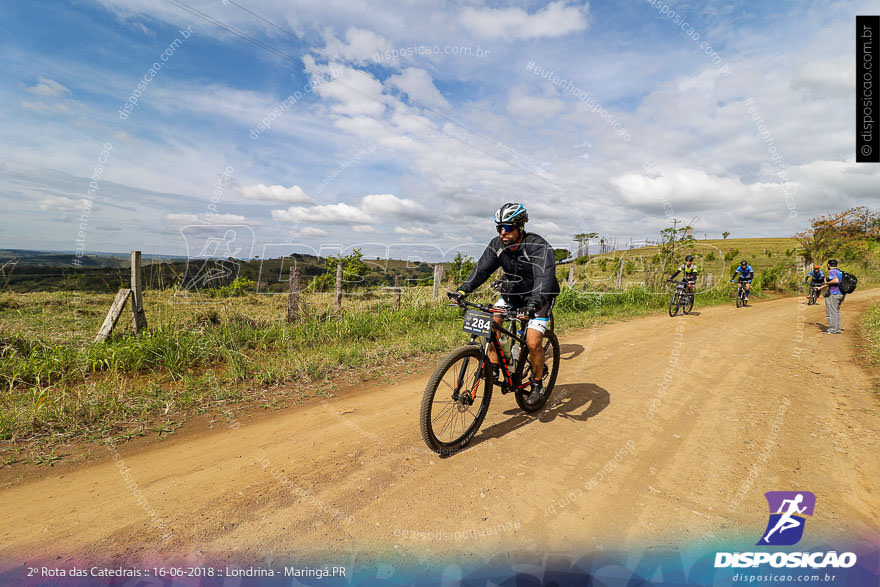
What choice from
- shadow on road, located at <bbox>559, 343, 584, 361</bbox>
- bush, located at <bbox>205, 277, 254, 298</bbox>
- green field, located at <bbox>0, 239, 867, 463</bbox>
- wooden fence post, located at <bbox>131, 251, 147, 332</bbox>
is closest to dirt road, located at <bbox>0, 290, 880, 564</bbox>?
green field, located at <bbox>0, 239, 867, 463</bbox>

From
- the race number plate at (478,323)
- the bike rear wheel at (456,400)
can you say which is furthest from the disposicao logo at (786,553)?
the race number plate at (478,323)

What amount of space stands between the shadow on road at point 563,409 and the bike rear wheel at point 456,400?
0.72 feet

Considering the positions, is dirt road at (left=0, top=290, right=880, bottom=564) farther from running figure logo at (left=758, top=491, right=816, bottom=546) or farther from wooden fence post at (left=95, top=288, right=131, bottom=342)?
wooden fence post at (left=95, top=288, right=131, bottom=342)

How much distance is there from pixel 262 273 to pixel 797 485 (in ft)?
34.5

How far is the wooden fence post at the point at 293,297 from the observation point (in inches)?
316

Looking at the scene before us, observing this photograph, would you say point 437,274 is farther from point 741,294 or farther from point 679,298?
point 741,294

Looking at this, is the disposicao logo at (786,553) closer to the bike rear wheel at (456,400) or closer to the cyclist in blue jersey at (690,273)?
the bike rear wheel at (456,400)

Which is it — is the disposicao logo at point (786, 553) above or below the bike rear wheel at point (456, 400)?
below

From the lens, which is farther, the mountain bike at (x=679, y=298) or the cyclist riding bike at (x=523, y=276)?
the mountain bike at (x=679, y=298)

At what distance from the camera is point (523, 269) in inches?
180

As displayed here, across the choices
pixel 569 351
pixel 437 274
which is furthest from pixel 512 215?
pixel 437 274

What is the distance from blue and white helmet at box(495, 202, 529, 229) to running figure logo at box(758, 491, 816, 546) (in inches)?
130

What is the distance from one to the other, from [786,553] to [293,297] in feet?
26.5

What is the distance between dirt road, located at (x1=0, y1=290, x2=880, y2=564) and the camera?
101 inches
